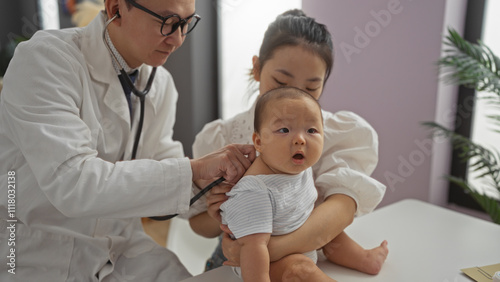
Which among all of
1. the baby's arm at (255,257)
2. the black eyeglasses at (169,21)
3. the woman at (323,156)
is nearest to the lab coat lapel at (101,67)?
the black eyeglasses at (169,21)

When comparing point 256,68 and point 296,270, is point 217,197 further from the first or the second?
point 256,68

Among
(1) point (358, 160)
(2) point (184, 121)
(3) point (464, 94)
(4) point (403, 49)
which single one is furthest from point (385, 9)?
(2) point (184, 121)

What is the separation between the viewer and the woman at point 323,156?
113 centimetres

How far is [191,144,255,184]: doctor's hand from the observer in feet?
3.59

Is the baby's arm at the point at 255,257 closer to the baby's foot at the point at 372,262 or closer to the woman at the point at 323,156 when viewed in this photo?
the woman at the point at 323,156

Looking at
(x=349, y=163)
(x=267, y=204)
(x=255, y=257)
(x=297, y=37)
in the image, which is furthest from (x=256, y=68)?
(x=255, y=257)

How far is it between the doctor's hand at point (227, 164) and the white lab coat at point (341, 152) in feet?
0.84

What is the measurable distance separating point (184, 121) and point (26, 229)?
2.51 meters

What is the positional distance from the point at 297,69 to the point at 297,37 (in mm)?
106

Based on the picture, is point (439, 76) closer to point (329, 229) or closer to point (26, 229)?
point (329, 229)

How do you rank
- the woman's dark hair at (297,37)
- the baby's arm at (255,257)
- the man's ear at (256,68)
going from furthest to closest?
the man's ear at (256,68), the woman's dark hair at (297,37), the baby's arm at (255,257)

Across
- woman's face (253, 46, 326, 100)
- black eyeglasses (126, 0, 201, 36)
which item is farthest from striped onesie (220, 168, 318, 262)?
black eyeglasses (126, 0, 201, 36)

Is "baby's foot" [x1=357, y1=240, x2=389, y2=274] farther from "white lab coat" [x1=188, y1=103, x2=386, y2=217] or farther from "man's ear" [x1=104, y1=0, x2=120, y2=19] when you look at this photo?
"man's ear" [x1=104, y1=0, x2=120, y2=19]

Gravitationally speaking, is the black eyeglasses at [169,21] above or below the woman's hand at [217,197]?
above
